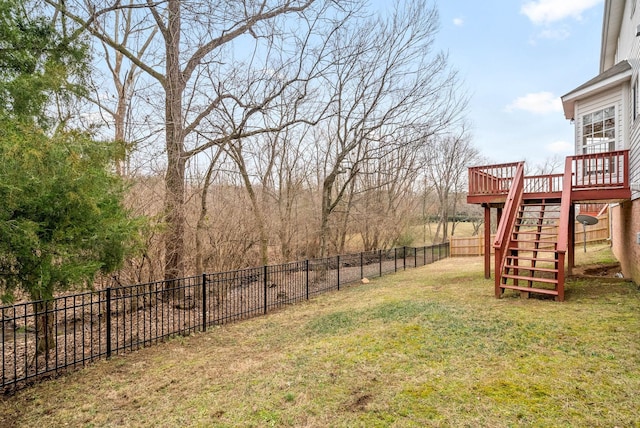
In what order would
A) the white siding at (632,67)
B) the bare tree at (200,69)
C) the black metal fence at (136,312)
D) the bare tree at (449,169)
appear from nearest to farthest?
1. the black metal fence at (136,312)
2. the white siding at (632,67)
3. the bare tree at (200,69)
4. the bare tree at (449,169)

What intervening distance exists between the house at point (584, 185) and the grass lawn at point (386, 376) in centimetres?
122

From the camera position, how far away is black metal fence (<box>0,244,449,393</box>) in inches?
172

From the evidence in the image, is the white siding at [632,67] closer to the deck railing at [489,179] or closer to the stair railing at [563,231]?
the stair railing at [563,231]

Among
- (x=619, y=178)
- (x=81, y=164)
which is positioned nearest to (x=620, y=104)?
(x=619, y=178)

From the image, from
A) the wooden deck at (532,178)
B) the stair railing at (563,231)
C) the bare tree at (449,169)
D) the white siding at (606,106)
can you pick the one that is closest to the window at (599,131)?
the white siding at (606,106)

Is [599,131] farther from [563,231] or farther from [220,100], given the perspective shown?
[220,100]

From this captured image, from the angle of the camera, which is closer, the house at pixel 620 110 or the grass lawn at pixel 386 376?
the grass lawn at pixel 386 376

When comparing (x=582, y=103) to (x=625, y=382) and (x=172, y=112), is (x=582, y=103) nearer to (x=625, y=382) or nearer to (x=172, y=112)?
(x=625, y=382)

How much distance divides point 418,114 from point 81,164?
35.7ft

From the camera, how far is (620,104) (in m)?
9.00

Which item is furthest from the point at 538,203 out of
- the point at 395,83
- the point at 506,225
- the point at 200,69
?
the point at 200,69

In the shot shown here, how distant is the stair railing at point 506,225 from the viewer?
6699 millimetres

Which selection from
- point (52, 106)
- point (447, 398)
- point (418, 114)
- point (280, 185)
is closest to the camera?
point (447, 398)

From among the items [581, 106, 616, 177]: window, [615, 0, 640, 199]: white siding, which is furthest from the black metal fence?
[581, 106, 616, 177]: window
